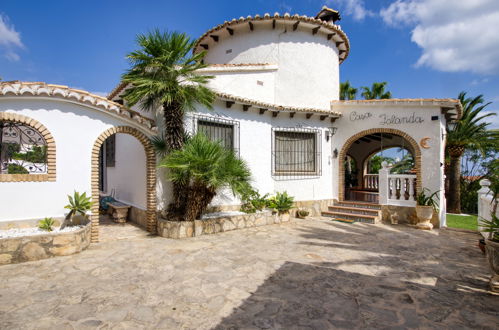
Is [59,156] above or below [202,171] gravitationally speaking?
above

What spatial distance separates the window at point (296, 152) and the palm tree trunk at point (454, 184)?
10371 mm

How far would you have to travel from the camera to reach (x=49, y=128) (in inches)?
263

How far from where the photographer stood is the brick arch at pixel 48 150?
20.6 feet

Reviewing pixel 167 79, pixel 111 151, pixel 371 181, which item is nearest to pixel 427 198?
pixel 371 181

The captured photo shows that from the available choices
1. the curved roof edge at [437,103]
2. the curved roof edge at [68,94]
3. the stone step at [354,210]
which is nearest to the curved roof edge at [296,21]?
the curved roof edge at [437,103]

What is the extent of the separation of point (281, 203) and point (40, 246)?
24.6 feet

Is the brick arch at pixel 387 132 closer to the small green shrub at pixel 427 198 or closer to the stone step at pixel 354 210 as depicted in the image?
the small green shrub at pixel 427 198

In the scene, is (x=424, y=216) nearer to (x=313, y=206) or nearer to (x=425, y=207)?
(x=425, y=207)

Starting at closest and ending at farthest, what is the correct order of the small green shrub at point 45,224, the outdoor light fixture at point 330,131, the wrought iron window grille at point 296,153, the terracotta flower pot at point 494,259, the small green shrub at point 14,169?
the terracotta flower pot at point 494,259 → the small green shrub at point 45,224 → the small green shrub at point 14,169 → the wrought iron window grille at point 296,153 → the outdoor light fixture at point 330,131

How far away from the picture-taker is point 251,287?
4.61 meters

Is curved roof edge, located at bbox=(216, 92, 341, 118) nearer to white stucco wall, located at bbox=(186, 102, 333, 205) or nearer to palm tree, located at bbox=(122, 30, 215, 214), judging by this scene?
white stucco wall, located at bbox=(186, 102, 333, 205)

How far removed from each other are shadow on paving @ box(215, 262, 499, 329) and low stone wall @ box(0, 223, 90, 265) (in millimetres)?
4636

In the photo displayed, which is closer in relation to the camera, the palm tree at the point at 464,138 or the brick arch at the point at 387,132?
the brick arch at the point at 387,132

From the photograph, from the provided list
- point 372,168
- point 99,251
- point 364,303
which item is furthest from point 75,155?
point 372,168
